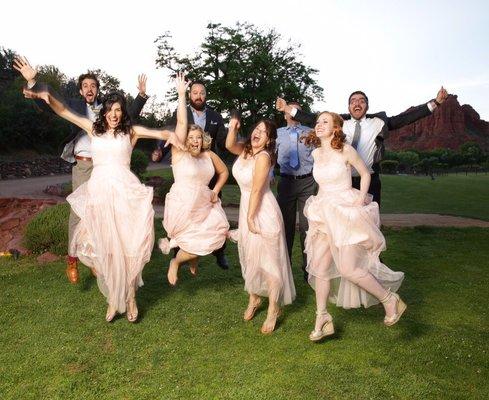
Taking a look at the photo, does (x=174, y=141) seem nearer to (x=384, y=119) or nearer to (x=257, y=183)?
(x=257, y=183)

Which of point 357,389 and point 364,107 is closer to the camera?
point 357,389

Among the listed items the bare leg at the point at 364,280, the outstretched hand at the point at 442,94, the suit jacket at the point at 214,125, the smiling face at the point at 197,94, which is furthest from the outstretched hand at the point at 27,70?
the outstretched hand at the point at 442,94

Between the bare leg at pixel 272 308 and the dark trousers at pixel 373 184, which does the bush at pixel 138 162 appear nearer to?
the dark trousers at pixel 373 184

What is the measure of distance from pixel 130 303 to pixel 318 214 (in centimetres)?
223

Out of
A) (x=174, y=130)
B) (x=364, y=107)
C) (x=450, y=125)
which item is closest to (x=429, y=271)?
(x=364, y=107)

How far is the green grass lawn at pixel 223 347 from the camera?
368cm

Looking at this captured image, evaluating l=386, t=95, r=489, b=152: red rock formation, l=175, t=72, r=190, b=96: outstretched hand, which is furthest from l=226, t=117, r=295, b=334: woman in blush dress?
l=386, t=95, r=489, b=152: red rock formation

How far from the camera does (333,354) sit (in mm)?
4250

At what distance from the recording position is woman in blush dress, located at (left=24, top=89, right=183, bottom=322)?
466 cm

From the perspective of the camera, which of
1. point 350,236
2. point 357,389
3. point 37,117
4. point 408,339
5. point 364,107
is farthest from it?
point 37,117

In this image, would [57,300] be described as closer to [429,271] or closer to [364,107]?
[364,107]

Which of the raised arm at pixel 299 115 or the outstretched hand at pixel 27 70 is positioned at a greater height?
the outstretched hand at pixel 27 70

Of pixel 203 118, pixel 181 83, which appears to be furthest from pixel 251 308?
pixel 203 118

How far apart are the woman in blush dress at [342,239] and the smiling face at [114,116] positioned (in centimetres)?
200
